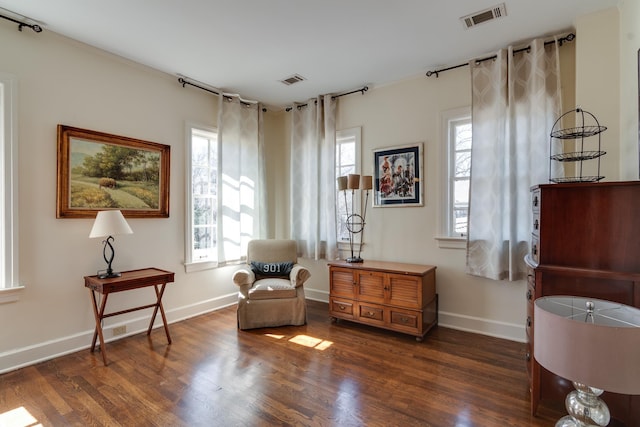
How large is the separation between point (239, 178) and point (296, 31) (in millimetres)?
2078

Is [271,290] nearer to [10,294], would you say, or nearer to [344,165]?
[344,165]

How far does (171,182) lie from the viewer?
12.0 feet

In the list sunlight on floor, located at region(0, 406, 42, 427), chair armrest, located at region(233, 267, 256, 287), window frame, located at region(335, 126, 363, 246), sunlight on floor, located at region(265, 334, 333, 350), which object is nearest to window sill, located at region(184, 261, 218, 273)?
chair armrest, located at region(233, 267, 256, 287)

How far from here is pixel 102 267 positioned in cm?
310

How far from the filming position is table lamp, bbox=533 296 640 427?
105cm

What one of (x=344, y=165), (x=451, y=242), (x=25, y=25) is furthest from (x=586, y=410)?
(x=25, y=25)

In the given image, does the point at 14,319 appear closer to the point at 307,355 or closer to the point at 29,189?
the point at 29,189

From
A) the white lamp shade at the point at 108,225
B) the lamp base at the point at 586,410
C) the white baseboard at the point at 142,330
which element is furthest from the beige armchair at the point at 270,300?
the lamp base at the point at 586,410

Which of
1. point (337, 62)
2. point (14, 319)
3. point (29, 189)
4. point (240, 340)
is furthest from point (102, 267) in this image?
point (337, 62)

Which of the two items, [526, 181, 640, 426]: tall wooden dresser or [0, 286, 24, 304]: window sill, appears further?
[0, 286, 24, 304]: window sill

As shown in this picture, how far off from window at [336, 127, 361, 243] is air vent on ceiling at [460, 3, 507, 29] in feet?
5.77

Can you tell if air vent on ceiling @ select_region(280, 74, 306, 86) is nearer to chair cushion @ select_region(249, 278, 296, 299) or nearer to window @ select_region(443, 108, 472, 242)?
window @ select_region(443, 108, 472, 242)

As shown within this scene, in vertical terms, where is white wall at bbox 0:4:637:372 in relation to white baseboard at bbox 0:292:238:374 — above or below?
Answer: above

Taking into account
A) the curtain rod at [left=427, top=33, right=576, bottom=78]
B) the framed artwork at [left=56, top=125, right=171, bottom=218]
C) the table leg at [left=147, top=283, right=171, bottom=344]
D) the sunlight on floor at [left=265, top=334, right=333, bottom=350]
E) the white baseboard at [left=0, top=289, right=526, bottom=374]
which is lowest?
the sunlight on floor at [left=265, top=334, right=333, bottom=350]
